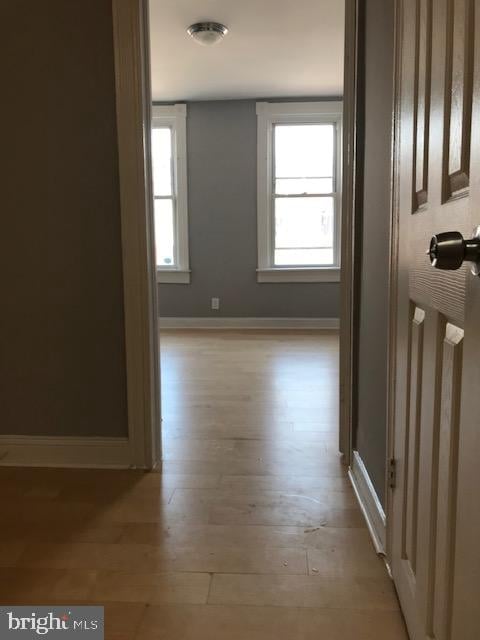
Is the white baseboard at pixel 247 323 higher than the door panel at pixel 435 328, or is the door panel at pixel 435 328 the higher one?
the door panel at pixel 435 328

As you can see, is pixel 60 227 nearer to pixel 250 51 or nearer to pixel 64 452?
pixel 64 452

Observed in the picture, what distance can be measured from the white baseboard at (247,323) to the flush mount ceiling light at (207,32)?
2.88 metres

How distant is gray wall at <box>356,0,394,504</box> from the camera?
1550 millimetres

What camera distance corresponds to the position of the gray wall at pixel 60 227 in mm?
2055

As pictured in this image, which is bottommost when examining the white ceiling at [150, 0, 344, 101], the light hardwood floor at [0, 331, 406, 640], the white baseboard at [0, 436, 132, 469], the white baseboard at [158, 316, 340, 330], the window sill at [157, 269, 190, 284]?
the light hardwood floor at [0, 331, 406, 640]

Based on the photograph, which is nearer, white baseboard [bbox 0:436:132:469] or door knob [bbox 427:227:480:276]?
door knob [bbox 427:227:480:276]

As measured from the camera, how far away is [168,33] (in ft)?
13.1

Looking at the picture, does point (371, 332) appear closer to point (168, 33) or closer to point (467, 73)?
point (467, 73)

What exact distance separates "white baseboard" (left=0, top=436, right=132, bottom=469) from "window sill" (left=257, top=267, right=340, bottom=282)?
3840mm

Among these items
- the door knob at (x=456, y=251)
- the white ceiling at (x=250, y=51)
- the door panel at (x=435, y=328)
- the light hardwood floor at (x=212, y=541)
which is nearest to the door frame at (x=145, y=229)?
the light hardwood floor at (x=212, y=541)

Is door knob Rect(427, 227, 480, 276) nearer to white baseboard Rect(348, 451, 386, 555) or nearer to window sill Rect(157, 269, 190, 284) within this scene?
white baseboard Rect(348, 451, 386, 555)

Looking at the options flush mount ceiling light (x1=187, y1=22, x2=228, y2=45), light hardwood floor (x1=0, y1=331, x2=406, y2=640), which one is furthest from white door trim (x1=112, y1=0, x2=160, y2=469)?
flush mount ceiling light (x1=187, y1=22, x2=228, y2=45)

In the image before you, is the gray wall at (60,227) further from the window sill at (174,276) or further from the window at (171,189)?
the window sill at (174,276)

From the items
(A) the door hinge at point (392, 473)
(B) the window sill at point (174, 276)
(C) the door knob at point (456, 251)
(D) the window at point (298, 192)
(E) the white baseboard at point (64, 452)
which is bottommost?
(E) the white baseboard at point (64, 452)
